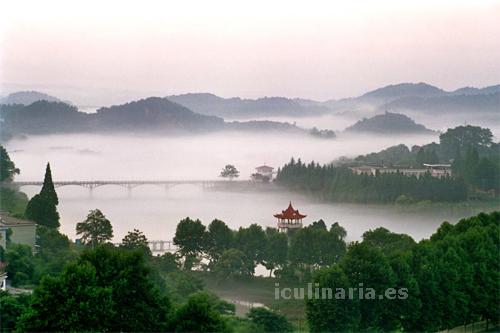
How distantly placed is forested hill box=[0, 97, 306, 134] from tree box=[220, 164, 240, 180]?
3440 mm

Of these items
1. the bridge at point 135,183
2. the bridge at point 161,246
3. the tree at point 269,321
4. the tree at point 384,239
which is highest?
the bridge at point 135,183

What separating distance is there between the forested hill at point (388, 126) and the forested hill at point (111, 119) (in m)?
2.58

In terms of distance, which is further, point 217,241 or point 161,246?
point 161,246

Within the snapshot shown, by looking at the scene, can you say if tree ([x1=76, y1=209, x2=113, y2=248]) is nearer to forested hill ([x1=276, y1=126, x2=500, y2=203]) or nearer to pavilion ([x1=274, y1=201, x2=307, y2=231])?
pavilion ([x1=274, y1=201, x2=307, y2=231])

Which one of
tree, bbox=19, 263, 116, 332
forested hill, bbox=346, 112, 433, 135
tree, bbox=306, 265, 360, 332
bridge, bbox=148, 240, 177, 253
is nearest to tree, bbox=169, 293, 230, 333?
tree, bbox=19, 263, 116, 332

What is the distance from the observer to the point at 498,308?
21.8 feet

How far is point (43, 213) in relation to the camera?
34.7 ft

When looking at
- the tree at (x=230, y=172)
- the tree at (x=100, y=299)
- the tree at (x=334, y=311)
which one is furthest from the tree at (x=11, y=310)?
the tree at (x=230, y=172)

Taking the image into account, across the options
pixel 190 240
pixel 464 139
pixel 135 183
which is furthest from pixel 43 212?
pixel 464 139

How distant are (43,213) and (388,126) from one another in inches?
826

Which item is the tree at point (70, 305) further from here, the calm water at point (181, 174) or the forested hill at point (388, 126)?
the forested hill at point (388, 126)

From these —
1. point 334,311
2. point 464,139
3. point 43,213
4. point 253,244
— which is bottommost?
point 334,311

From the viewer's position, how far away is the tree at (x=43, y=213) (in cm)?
1050

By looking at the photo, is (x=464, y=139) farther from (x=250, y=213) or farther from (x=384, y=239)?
(x=384, y=239)
